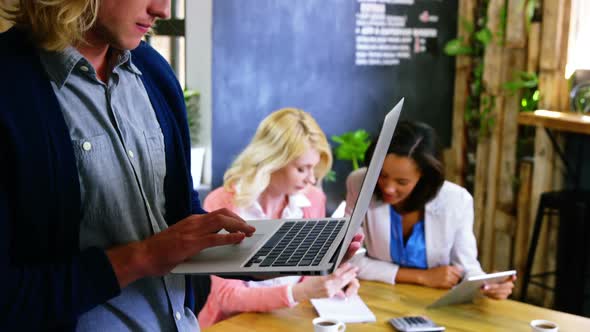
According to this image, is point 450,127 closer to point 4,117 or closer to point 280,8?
point 280,8

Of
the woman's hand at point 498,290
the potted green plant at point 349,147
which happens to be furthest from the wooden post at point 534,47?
the woman's hand at point 498,290

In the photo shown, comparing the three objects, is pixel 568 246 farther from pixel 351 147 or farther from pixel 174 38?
pixel 174 38

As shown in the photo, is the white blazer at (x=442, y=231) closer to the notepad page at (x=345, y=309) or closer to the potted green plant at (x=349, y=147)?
the notepad page at (x=345, y=309)

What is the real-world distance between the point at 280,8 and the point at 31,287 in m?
3.46

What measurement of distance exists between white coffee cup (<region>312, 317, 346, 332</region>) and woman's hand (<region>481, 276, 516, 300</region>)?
0.75 m

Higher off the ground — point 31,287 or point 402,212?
point 31,287

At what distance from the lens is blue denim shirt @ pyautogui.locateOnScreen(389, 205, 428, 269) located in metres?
3.12

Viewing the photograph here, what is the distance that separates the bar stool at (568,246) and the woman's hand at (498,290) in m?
2.04

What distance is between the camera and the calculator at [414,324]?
90.4 inches

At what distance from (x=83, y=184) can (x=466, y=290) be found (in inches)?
64.2

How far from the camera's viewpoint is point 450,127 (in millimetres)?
5789

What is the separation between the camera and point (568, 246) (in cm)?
476

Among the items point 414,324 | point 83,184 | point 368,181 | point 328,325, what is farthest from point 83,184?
point 414,324

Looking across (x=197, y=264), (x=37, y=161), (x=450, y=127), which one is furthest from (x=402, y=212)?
(x=450, y=127)
